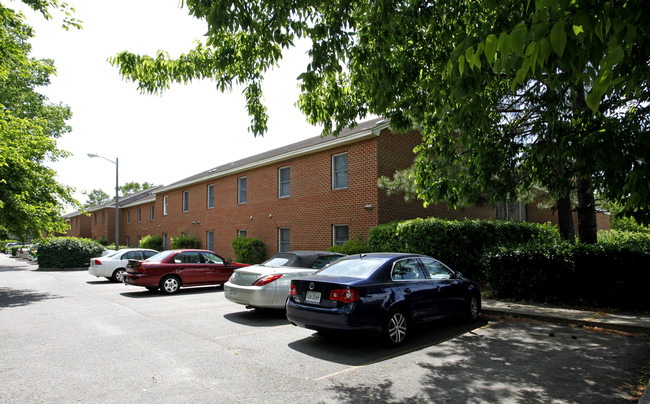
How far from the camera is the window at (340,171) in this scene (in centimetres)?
1728

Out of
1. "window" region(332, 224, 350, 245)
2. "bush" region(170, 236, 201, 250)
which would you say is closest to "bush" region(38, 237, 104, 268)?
"bush" region(170, 236, 201, 250)

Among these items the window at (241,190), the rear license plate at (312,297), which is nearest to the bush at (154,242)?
the window at (241,190)

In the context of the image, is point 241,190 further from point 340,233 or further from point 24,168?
point 24,168

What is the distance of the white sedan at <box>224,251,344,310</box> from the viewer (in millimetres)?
8906

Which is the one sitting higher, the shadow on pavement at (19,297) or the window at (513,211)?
the window at (513,211)

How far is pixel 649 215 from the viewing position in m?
4.82

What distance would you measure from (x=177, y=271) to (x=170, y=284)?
1.53 feet

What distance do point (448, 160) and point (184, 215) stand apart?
2460 centimetres

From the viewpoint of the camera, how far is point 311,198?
1850 centimetres

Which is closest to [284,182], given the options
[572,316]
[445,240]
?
[445,240]

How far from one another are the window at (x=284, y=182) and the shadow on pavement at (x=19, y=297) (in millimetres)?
10485

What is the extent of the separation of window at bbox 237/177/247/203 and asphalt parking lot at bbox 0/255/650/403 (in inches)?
580

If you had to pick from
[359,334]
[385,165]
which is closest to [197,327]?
[359,334]

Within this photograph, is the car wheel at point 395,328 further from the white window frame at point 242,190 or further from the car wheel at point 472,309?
the white window frame at point 242,190
